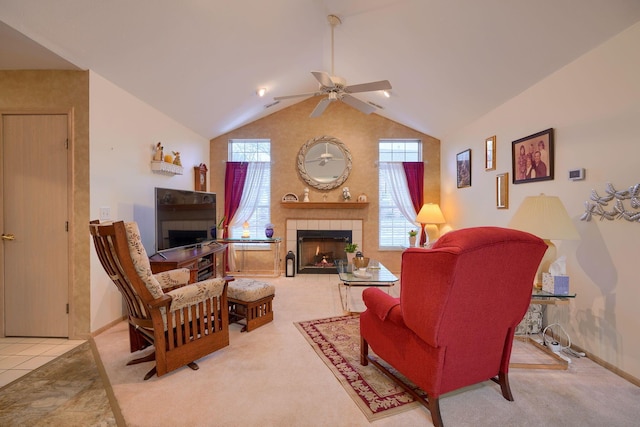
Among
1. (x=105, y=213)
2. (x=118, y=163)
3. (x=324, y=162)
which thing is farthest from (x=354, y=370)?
(x=324, y=162)

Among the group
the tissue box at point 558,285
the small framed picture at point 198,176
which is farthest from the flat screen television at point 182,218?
the tissue box at point 558,285

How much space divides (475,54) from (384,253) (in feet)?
11.8

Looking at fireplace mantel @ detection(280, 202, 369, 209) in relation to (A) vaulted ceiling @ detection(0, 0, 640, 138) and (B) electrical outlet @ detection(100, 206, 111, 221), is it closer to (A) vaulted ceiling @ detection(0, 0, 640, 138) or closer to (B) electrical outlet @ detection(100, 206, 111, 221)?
(A) vaulted ceiling @ detection(0, 0, 640, 138)

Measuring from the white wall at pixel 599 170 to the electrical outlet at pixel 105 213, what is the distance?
4.40m

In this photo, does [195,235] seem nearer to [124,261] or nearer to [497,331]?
[124,261]

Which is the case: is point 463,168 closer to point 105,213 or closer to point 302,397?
point 302,397

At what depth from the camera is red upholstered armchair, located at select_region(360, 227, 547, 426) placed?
1.54 m

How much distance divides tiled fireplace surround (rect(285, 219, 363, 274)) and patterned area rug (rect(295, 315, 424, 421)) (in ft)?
8.23

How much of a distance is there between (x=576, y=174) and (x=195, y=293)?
10.9ft

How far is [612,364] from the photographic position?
2312 millimetres

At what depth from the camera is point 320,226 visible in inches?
225

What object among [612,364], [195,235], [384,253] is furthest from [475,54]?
[195,235]

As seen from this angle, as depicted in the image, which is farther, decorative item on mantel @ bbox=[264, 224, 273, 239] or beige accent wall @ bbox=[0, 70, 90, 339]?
decorative item on mantel @ bbox=[264, 224, 273, 239]

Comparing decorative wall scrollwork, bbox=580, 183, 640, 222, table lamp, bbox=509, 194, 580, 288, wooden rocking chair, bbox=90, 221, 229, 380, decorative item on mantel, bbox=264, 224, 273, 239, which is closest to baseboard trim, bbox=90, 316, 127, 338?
wooden rocking chair, bbox=90, 221, 229, 380
